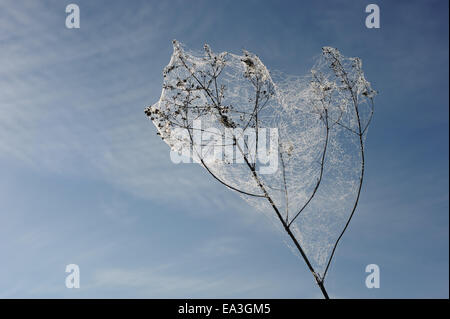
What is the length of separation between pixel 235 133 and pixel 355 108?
3359 mm

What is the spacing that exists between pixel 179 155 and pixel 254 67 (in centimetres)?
305

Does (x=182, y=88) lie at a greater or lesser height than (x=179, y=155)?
greater

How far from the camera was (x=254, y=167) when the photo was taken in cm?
1014
